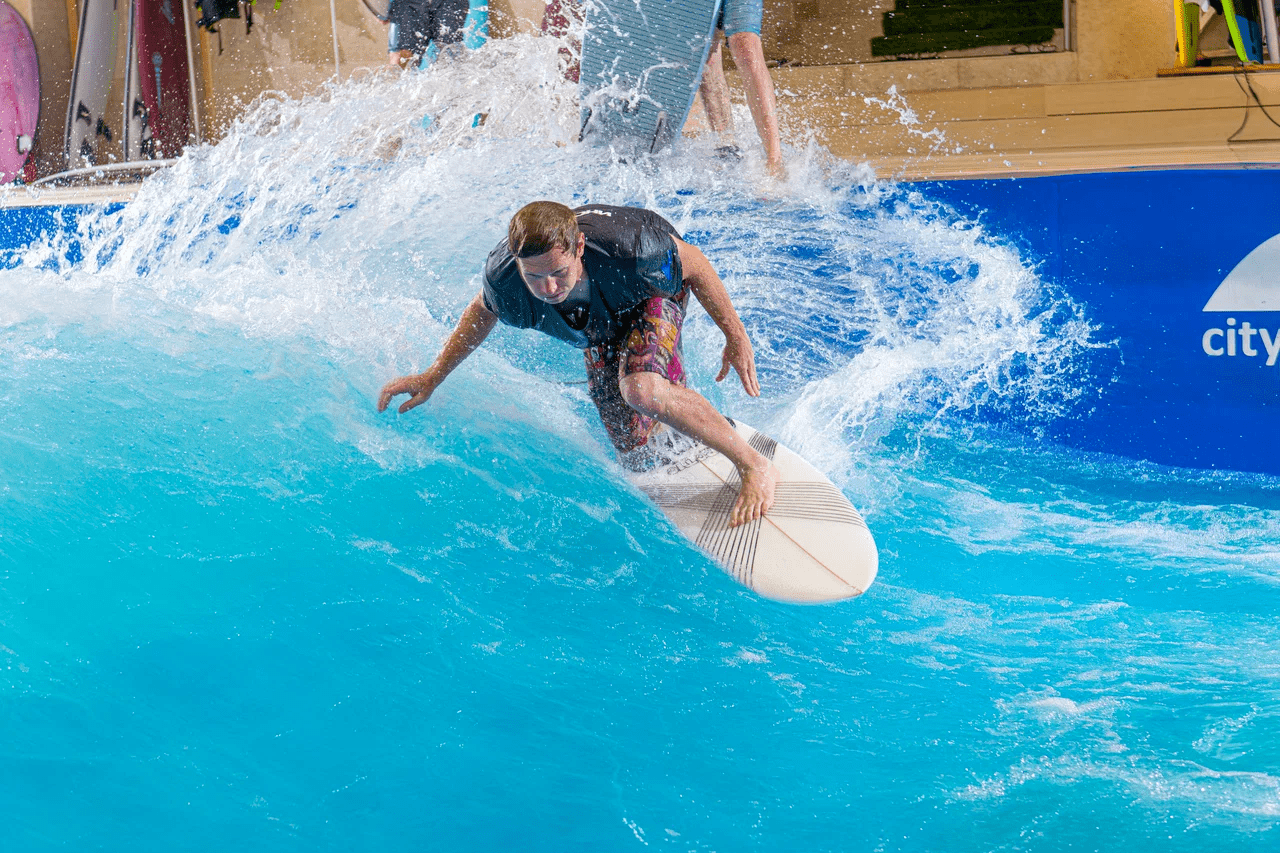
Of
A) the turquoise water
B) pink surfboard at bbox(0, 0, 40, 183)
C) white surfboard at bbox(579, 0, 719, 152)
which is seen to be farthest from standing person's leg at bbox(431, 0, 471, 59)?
pink surfboard at bbox(0, 0, 40, 183)

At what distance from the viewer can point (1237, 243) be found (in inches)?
112

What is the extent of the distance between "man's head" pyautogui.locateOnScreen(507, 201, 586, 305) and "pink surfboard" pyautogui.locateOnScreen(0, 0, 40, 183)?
6.66m

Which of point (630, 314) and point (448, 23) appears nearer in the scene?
point (630, 314)

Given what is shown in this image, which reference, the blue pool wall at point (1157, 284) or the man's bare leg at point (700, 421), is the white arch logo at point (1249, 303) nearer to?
the blue pool wall at point (1157, 284)

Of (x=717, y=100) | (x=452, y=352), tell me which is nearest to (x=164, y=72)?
(x=717, y=100)

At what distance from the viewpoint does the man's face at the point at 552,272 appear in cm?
190

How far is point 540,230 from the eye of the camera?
1875 millimetres

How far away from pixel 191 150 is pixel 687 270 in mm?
2615

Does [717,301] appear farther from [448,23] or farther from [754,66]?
[448,23]

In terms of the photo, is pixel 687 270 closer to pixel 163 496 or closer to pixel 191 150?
pixel 163 496

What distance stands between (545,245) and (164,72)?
6.27m

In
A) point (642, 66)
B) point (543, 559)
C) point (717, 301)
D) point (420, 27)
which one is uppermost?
point (420, 27)

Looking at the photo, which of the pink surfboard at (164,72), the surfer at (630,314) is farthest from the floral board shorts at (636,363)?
the pink surfboard at (164,72)

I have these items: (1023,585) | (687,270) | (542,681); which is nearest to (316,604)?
(542,681)
